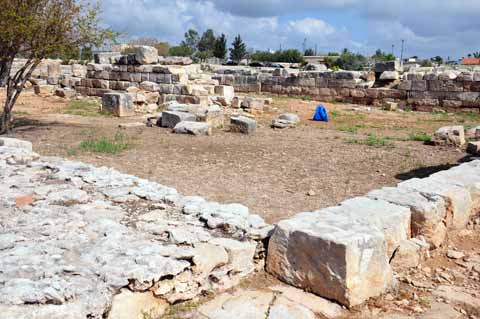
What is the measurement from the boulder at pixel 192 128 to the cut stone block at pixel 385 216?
22.4 ft

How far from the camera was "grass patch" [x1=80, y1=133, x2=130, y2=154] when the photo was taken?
8953mm

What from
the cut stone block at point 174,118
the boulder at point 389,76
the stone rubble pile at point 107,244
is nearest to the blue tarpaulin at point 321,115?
the cut stone block at point 174,118

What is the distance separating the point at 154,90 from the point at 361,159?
401 inches

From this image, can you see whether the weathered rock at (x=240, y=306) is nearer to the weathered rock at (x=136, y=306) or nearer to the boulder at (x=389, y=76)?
the weathered rock at (x=136, y=306)

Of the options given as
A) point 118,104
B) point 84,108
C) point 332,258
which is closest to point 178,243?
point 332,258

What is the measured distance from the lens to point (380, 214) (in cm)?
415

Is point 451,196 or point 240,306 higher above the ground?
point 451,196

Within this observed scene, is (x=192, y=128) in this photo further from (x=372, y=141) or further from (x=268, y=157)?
(x=372, y=141)

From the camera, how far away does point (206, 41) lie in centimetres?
7388

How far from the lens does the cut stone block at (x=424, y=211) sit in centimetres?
450

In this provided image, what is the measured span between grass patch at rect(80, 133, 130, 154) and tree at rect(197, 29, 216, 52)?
6502 centimetres

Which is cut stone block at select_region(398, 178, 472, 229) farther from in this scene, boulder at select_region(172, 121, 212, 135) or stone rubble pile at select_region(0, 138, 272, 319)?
boulder at select_region(172, 121, 212, 135)

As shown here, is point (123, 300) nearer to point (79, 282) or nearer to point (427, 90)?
point (79, 282)

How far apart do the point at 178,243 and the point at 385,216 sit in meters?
Result: 1.83
